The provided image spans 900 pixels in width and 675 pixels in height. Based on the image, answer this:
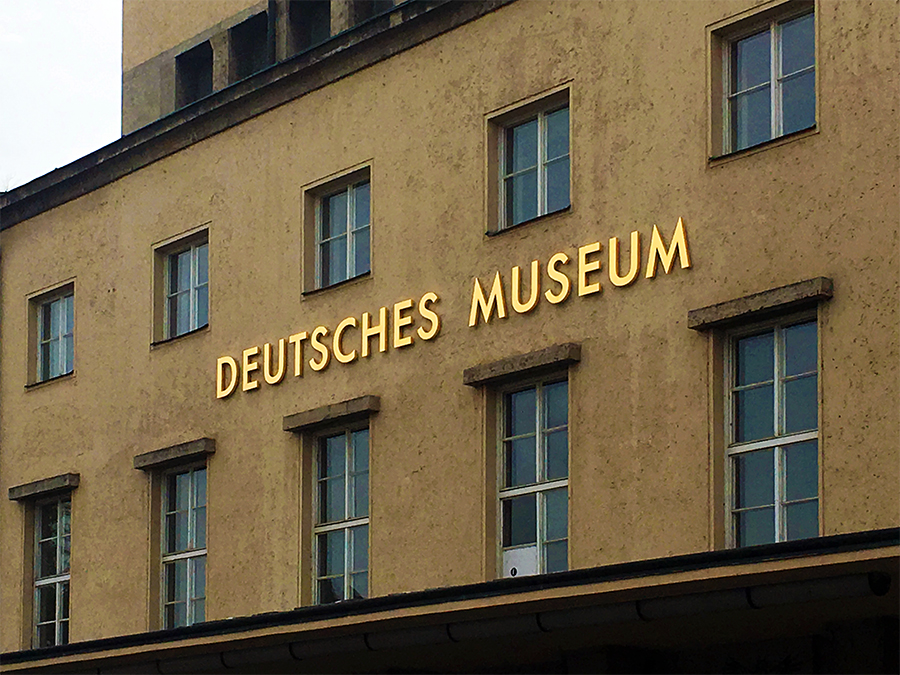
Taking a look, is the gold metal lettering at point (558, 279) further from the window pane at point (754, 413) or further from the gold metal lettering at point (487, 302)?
the window pane at point (754, 413)

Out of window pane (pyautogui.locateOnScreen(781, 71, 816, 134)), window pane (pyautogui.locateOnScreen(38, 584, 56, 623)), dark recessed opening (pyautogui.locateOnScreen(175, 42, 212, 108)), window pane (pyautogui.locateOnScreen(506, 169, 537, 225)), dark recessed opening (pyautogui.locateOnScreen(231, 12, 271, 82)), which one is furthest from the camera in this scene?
dark recessed opening (pyautogui.locateOnScreen(175, 42, 212, 108))

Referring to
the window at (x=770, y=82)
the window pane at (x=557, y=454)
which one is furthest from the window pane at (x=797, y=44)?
the window pane at (x=557, y=454)

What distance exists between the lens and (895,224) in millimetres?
15789

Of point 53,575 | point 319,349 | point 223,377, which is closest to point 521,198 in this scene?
point 319,349

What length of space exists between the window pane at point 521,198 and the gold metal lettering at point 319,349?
2707 mm

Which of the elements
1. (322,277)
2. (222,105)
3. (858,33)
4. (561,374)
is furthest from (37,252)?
(858,33)

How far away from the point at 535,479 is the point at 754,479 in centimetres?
263

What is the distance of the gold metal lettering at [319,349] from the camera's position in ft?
69.0

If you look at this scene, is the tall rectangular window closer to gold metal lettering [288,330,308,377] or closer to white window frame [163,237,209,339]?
white window frame [163,237,209,339]

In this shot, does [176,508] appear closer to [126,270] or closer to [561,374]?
[126,270]

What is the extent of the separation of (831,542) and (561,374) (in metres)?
5.16

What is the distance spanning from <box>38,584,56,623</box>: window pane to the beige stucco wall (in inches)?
16.0

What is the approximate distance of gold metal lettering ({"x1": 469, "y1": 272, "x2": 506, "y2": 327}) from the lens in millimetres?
19141

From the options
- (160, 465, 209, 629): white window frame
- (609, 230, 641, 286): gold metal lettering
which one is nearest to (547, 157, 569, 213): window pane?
(609, 230, 641, 286): gold metal lettering
